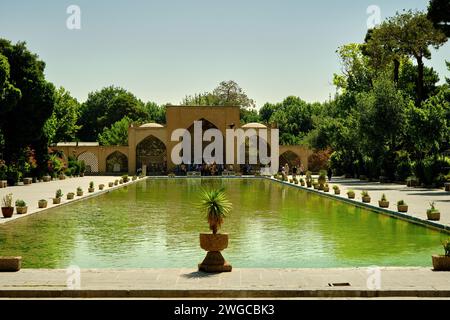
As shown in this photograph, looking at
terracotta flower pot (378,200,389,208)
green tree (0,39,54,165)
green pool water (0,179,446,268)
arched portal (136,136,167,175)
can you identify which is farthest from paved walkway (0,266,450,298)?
arched portal (136,136,167,175)

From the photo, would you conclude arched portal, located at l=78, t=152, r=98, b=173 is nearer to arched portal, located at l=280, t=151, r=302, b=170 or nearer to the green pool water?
arched portal, located at l=280, t=151, r=302, b=170

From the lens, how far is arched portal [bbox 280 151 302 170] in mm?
55969

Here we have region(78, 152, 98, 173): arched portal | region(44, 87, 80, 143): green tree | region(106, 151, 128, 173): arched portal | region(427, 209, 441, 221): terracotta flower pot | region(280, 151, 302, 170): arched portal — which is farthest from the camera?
region(280, 151, 302, 170): arched portal

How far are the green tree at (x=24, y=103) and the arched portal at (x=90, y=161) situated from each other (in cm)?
1782

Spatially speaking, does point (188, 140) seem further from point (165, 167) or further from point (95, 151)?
point (95, 151)

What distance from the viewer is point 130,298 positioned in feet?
24.1

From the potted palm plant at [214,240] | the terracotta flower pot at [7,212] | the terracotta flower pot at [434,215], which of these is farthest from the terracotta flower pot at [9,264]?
the terracotta flower pot at [434,215]

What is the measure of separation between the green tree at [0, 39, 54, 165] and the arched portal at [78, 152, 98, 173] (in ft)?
58.5

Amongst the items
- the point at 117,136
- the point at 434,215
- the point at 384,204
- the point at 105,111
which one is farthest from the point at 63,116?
the point at 434,215

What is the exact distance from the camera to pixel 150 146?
5497 centimetres

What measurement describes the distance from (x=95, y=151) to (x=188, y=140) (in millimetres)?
7910

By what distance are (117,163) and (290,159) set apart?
15.0 metres

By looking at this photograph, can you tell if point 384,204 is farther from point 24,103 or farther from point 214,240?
point 24,103

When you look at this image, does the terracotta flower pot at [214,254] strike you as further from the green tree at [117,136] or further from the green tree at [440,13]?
the green tree at [117,136]
